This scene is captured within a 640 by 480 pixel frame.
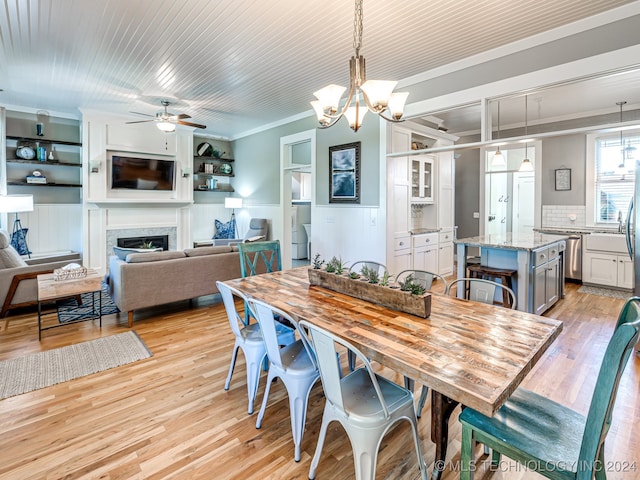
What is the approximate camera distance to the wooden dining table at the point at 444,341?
3.79ft

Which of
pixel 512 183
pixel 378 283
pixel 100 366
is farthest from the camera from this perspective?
pixel 512 183

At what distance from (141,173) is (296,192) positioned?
335 centimetres

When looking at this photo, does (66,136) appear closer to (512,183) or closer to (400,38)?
(400,38)

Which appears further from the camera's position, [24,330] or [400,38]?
[24,330]

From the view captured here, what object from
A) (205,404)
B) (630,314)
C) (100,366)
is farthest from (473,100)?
(100,366)

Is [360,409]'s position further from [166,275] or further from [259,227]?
[259,227]

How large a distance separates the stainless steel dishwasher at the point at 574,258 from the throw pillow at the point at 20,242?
28.5 feet

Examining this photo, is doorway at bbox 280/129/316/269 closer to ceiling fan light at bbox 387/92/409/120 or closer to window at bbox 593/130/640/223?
ceiling fan light at bbox 387/92/409/120

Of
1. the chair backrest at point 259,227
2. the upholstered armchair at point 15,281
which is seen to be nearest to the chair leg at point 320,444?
the upholstered armchair at point 15,281

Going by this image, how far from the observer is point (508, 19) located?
288 cm

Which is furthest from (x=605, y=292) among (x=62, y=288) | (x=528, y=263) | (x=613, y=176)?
(x=62, y=288)

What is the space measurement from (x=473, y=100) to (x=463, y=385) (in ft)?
11.2

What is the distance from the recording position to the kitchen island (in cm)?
359

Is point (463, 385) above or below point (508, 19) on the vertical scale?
below
